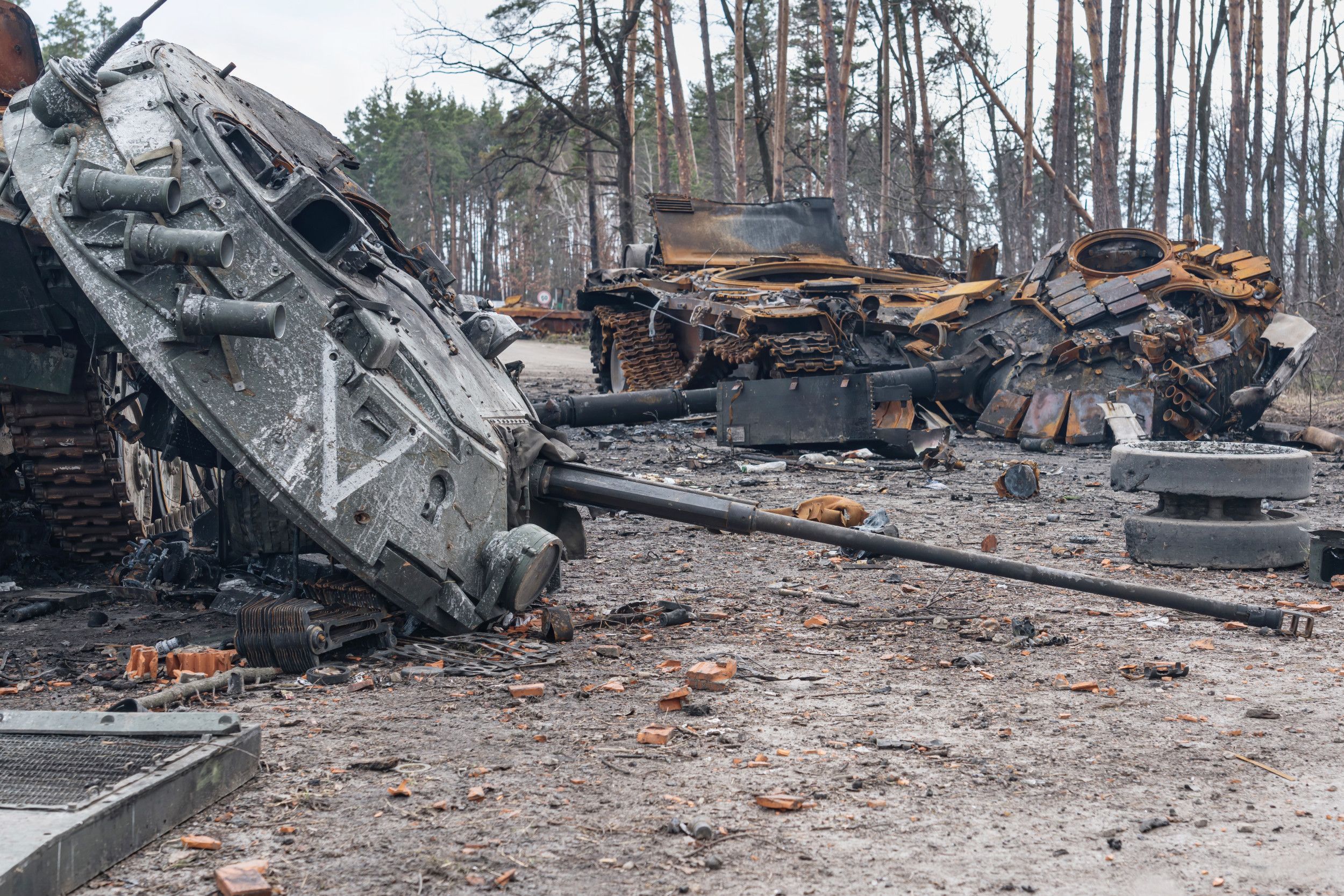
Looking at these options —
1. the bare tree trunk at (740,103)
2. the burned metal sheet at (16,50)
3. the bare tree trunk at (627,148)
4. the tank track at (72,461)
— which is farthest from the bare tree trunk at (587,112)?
the tank track at (72,461)

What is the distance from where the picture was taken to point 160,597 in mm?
5797

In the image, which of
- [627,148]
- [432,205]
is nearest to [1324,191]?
[627,148]

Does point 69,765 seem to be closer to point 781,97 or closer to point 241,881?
point 241,881

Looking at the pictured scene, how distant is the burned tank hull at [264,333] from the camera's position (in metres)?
4.66

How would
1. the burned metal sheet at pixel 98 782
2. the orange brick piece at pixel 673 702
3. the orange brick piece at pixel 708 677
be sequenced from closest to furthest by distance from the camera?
the burned metal sheet at pixel 98 782
the orange brick piece at pixel 673 702
the orange brick piece at pixel 708 677

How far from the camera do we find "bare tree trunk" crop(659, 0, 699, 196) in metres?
27.1

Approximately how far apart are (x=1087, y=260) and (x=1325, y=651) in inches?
400

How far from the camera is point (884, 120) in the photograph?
30984mm

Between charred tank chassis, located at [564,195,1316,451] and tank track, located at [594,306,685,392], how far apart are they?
674 mm

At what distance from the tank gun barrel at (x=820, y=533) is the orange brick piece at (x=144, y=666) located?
1829 mm

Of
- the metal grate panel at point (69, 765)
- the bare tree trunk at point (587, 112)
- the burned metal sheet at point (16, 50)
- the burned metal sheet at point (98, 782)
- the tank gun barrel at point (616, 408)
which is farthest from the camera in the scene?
the bare tree trunk at point (587, 112)

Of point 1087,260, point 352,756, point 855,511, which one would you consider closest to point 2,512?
point 352,756

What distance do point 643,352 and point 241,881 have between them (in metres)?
14.3

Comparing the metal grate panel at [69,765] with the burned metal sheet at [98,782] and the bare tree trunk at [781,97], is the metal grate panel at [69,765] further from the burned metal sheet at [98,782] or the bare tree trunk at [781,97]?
the bare tree trunk at [781,97]
